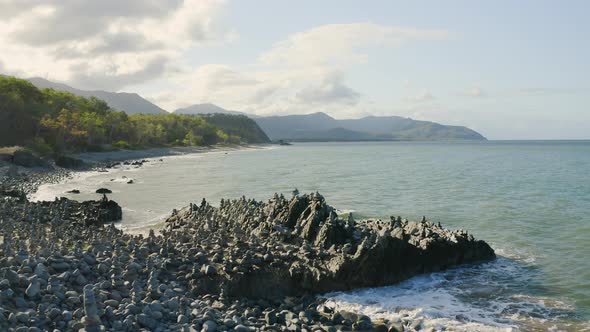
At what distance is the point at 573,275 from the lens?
896 inches

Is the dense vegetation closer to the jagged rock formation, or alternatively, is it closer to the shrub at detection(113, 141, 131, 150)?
the shrub at detection(113, 141, 131, 150)

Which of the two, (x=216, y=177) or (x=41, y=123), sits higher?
(x=41, y=123)

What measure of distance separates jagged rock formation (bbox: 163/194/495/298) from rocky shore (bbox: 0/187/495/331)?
2.1 inches

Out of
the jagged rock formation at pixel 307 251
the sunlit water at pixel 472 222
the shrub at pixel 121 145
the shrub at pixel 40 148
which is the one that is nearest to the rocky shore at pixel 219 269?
the jagged rock formation at pixel 307 251

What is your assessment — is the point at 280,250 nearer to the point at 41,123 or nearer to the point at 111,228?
the point at 111,228

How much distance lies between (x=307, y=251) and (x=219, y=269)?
440 cm

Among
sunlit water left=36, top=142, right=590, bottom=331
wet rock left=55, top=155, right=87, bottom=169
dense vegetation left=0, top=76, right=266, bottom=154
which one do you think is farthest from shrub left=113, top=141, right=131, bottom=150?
sunlit water left=36, top=142, right=590, bottom=331

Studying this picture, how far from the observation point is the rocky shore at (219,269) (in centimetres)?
1441

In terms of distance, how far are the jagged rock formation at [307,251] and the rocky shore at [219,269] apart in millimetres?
52

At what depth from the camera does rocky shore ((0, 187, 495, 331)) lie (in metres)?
14.4

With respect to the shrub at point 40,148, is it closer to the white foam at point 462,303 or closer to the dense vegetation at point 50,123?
the dense vegetation at point 50,123

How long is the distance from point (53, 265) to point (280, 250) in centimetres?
952

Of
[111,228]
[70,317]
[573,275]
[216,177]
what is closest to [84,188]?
[216,177]

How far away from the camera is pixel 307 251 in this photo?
22.2 m
